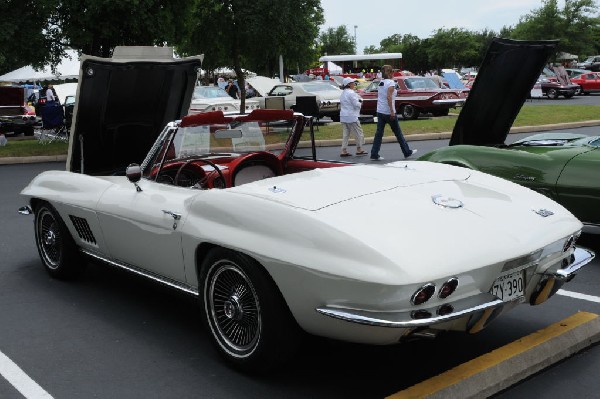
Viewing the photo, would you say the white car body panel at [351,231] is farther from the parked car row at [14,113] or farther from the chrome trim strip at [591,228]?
the parked car row at [14,113]

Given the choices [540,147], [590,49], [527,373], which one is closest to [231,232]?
[527,373]

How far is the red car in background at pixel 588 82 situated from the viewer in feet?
128

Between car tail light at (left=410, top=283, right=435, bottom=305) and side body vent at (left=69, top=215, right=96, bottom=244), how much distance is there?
2.83 meters

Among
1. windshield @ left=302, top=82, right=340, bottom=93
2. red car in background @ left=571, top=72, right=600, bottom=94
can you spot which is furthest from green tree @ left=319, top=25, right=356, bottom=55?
windshield @ left=302, top=82, right=340, bottom=93

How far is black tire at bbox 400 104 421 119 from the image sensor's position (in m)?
24.8

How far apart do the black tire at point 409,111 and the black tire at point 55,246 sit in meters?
20.1

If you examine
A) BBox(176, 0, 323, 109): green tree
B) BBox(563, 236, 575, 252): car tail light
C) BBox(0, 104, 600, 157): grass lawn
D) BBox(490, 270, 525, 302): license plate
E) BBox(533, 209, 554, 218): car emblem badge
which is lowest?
BBox(0, 104, 600, 157): grass lawn

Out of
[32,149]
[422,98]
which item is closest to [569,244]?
[32,149]

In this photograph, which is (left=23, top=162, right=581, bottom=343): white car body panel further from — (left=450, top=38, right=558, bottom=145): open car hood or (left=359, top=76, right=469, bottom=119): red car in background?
(left=359, top=76, right=469, bottom=119): red car in background

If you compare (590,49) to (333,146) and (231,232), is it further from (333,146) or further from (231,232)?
(231,232)

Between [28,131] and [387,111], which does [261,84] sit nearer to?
[28,131]

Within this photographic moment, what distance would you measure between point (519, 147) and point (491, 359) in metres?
3.67

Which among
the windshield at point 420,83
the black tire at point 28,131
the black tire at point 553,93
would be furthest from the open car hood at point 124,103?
the black tire at point 553,93

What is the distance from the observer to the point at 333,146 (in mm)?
18078
